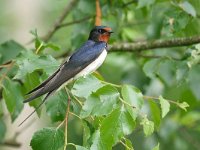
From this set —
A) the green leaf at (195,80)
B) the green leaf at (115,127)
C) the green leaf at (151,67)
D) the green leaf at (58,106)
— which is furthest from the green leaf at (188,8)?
the green leaf at (115,127)

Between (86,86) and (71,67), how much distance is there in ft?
1.66

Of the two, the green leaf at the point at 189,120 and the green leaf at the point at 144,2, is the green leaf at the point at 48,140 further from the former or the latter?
the green leaf at the point at 189,120

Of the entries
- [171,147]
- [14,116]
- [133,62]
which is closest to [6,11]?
[171,147]

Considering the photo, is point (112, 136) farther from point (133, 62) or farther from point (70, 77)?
point (133, 62)

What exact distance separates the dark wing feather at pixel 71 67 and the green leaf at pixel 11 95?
8.8 inches

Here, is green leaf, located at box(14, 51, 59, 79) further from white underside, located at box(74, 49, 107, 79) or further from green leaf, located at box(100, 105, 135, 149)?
green leaf, located at box(100, 105, 135, 149)

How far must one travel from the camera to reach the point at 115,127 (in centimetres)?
238

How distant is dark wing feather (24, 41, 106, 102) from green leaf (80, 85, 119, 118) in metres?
0.33

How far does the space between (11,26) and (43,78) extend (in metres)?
4.89

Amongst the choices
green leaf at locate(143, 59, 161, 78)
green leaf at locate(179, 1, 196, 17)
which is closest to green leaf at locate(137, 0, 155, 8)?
green leaf at locate(179, 1, 196, 17)

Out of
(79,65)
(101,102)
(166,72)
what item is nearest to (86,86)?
(101,102)

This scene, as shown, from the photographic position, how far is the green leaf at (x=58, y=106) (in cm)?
288

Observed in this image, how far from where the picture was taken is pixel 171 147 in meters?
5.82

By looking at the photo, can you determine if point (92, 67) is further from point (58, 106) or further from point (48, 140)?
point (48, 140)
